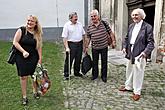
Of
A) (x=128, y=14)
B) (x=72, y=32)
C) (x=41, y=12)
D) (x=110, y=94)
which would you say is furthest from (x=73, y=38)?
(x=41, y=12)

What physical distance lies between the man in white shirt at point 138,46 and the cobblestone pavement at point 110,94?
0.94 ft

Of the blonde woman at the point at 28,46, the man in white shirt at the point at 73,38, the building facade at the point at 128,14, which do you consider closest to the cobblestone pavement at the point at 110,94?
the man in white shirt at the point at 73,38

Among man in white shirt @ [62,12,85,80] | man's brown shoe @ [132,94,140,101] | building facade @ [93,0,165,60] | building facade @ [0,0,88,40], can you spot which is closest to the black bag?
man in white shirt @ [62,12,85,80]

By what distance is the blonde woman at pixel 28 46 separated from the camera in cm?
532

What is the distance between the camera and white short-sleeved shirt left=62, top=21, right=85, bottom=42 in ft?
22.7

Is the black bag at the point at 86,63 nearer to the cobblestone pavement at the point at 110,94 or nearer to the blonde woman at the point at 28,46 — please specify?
the cobblestone pavement at the point at 110,94

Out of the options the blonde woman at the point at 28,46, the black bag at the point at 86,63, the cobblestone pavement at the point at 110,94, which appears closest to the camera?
the blonde woman at the point at 28,46

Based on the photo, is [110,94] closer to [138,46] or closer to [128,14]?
[138,46]

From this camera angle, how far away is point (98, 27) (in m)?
6.78

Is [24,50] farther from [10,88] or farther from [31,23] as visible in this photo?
[10,88]

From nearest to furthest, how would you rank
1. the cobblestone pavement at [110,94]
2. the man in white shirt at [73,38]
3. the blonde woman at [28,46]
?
the blonde woman at [28,46], the cobblestone pavement at [110,94], the man in white shirt at [73,38]

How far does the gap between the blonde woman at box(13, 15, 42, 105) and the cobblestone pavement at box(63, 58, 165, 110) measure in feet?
3.13

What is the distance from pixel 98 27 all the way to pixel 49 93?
1795mm

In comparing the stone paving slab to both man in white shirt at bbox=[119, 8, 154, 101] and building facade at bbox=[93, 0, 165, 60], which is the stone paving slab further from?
building facade at bbox=[93, 0, 165, 60]
